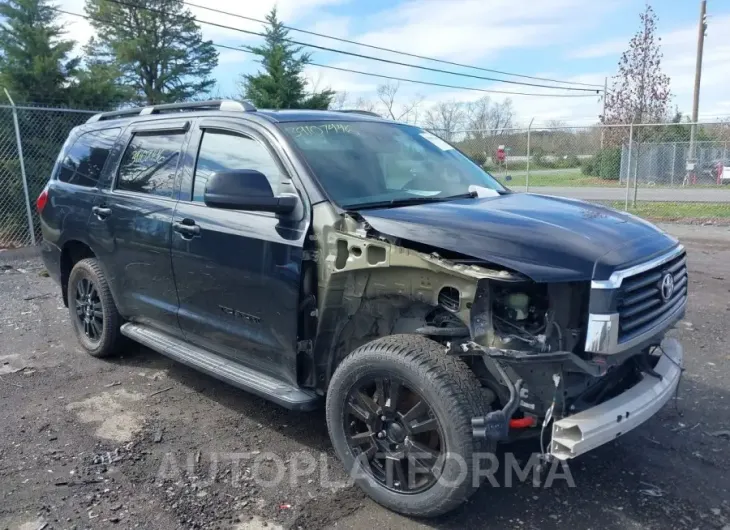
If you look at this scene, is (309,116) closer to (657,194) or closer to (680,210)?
(680,210)

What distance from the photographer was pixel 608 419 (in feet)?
8.99

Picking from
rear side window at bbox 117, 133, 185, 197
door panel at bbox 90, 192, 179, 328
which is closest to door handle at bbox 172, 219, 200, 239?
door panel at bbox 90, 192, 179, 328

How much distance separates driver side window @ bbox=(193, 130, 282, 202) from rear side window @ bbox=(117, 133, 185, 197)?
28cm

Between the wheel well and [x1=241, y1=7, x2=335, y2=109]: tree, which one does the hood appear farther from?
[x1=241, y1=7, x2=335, y2=109]: tree

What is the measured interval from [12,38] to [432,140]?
11.5 metres

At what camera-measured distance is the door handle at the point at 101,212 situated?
4758 millimetres

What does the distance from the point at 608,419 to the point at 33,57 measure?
13121mm

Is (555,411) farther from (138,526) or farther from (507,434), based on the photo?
(138,526)

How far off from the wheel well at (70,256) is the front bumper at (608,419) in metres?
4.18

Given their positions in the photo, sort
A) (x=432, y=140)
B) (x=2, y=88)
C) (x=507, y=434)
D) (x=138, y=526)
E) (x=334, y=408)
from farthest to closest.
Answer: (x=2, y=88)
(x=432, y=140)
(x=334, y=408)
(x=138, y=526)
(x=507, y=434)

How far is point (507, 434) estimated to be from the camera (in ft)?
8.96

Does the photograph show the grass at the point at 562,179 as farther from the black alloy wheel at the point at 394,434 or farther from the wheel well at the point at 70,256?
the black alloy wheel at the point at 394,434

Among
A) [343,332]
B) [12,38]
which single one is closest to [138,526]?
[343,332]

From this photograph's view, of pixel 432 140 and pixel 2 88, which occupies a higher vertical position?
pixel 2 88
